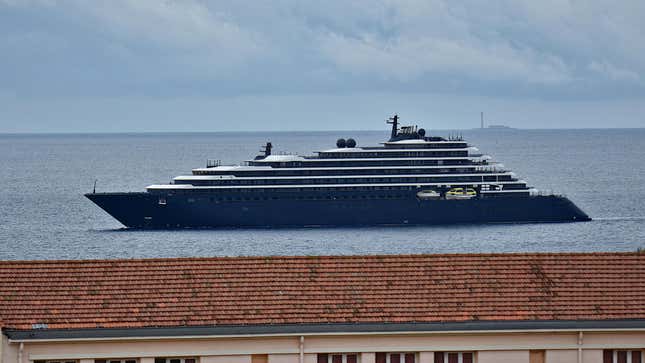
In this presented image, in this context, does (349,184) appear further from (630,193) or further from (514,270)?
(514,270)

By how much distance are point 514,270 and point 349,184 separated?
79161 millimetres

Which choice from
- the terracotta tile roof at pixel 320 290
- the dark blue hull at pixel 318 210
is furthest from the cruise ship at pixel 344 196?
the terracotta tile roof at pixel 320 290

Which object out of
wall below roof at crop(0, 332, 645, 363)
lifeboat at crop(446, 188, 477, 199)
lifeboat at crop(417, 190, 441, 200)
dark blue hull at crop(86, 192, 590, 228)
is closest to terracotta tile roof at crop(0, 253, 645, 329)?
wall below roof at crop(0, 332, 645, 363)

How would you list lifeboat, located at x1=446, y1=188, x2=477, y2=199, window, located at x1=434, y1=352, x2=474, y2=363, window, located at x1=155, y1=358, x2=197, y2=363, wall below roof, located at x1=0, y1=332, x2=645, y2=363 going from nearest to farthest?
wall below roof, located at x1=0, y1=332, x2=645, y2=363
window, located at x1=155, y1=358, x2=197, y2=363
window, located at x1=434, y1=352, x2=474, y2=363
lifeboat, located at x1=446, y1=188, x2=477, y2=199

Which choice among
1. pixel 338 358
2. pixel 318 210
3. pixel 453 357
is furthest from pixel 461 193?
pixel 338 358

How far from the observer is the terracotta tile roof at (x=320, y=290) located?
24375mm

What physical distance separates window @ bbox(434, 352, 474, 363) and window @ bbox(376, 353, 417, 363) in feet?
1.22

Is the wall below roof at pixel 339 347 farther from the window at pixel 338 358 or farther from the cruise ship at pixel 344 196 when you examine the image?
the cruise ship at pixel 344 196

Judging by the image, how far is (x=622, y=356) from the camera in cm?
2514

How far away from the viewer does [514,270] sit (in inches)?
1011

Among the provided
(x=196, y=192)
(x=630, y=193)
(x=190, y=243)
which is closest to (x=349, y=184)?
(x=196, y=192)

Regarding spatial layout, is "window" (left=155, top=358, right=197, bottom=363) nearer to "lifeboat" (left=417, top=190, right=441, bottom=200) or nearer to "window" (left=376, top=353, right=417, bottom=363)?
"window" (left=376, top=353, right=417, bottom=363)

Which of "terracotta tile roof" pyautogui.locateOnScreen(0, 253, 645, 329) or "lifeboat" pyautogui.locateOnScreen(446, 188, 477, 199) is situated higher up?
"lifeboat" pyautogui.locateOnScreen(446, 188, 477, 199)

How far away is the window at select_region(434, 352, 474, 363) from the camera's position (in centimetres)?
2484
